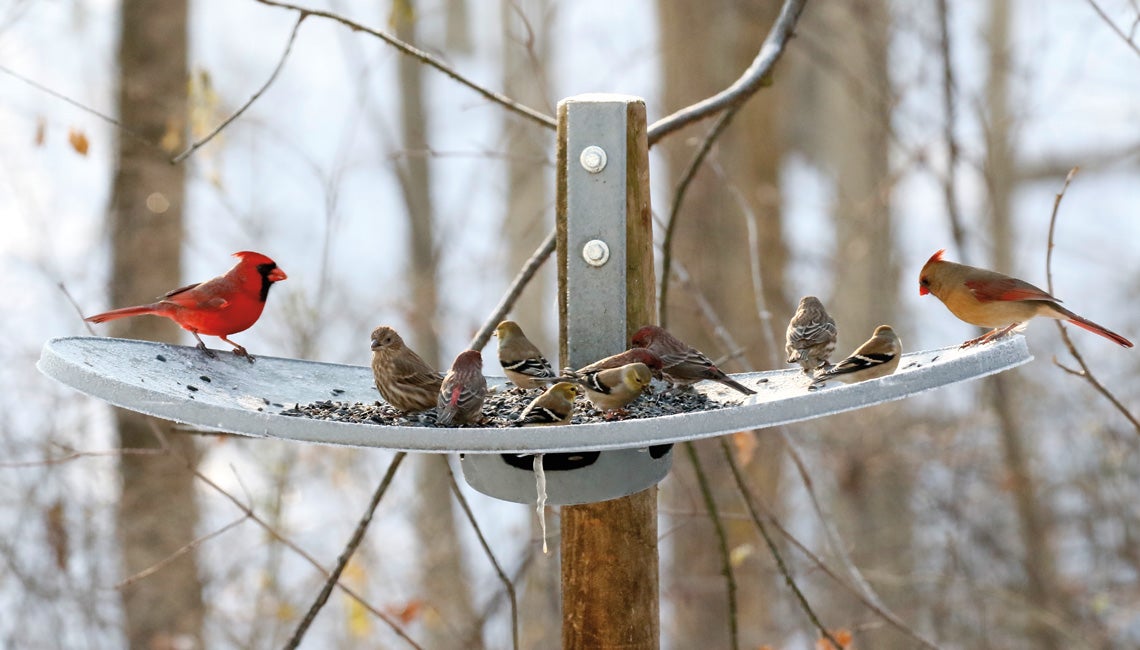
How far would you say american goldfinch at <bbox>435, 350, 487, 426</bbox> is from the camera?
8.23 ft

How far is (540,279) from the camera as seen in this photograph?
11.8 m

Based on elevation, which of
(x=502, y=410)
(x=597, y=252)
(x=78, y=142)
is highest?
(x=78, y=142)

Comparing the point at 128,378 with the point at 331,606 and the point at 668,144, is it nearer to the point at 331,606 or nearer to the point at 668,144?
the point at 668,144

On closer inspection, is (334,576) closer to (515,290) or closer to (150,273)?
(515,290)

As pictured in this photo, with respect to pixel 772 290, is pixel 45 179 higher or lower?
higher

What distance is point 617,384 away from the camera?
2.57m

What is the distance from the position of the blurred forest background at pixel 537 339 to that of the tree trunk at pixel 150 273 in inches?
0.6

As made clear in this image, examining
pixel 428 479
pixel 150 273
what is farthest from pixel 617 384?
pixel 428 479

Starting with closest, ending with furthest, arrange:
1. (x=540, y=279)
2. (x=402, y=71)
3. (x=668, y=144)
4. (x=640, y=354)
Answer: (x=640, y=354)
(x=668, y=144)
(x=402, y=71)
(x=540, y=279)

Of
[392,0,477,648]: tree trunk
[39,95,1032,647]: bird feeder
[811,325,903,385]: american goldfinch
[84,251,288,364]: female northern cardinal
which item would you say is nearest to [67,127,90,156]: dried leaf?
[84,251,288,364]: female northern cardinal

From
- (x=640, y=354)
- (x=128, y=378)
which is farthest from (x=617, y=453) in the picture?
(x=128, y=378)

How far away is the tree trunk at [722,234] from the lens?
7395 mm

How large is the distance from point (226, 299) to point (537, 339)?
7130 mm

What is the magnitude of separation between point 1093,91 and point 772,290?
260 centimetres
